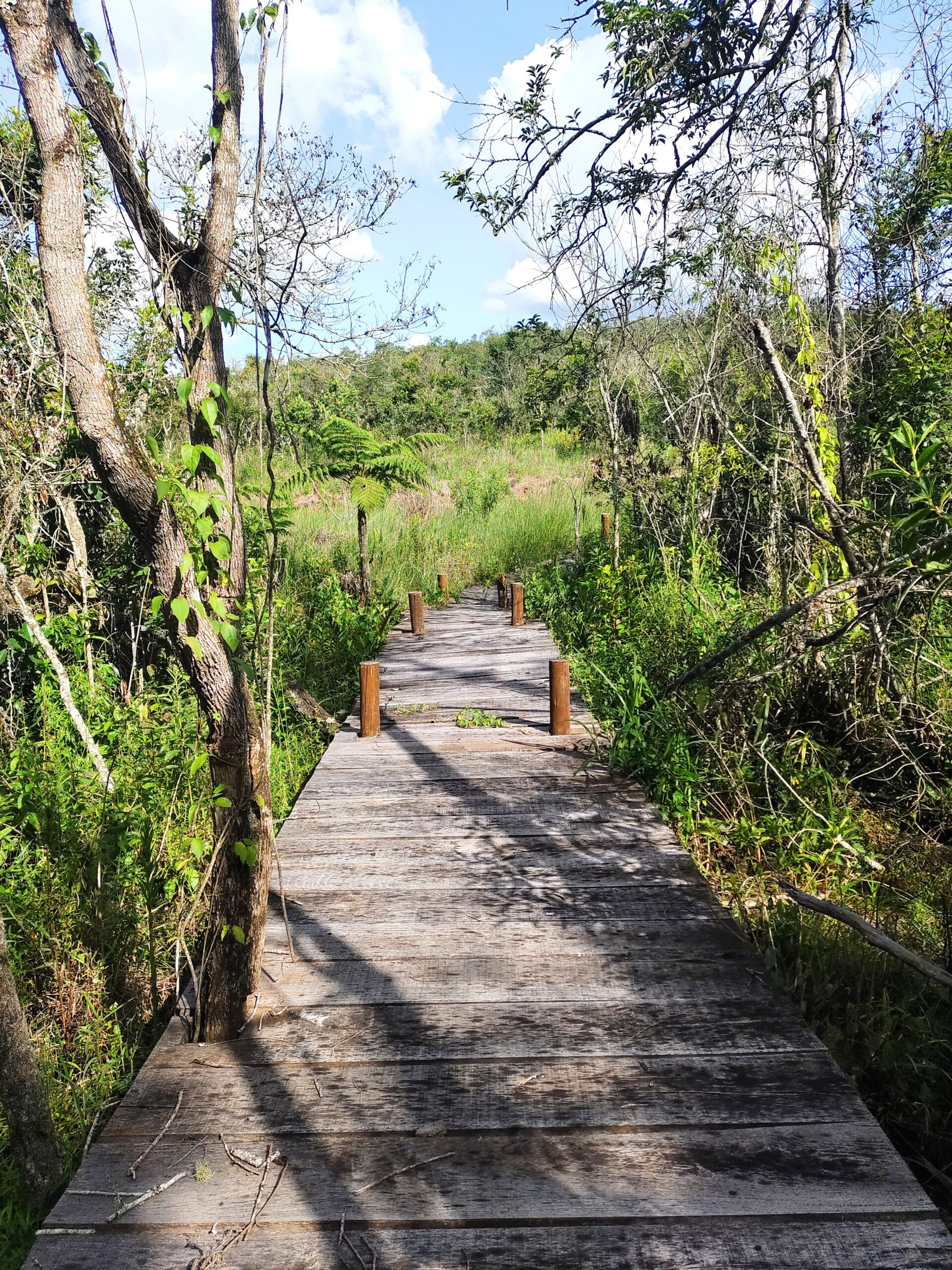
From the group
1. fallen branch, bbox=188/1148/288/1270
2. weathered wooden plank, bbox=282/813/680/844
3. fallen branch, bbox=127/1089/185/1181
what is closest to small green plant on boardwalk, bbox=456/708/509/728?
weathered wooden plank, bbox=282/813/680/844

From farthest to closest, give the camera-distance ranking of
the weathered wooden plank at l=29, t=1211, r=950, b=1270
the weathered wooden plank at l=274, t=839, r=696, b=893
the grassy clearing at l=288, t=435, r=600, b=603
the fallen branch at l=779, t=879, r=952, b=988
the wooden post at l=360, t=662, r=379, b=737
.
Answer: the grassy clearing at l=288, t=435, r=600, b=603 → the wooden post at l=360, t=662, r=379, b=737 → the weathered wooden plank at l=274, t=839, r=696, b=893 → the fallen branch at l=779, t=879, r=952, b=988 → the weathered wooden plank at l=29, t=1211, r=950, b=1270

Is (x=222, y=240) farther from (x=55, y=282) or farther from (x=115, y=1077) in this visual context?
(x=115, y=1077)

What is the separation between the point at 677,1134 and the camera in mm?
2004

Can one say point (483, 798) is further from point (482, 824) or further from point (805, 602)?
point (805, 602)

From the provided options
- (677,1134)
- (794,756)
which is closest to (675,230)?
(794,756)

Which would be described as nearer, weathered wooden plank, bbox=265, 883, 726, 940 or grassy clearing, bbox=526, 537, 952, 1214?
grassy clearing, bbox=526, 537, 952, 1214

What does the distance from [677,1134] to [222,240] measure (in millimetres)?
2716

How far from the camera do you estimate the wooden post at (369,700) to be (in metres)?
5.45

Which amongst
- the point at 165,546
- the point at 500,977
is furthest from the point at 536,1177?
the point at 165,546

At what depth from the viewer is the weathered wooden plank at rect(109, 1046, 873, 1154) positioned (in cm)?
207

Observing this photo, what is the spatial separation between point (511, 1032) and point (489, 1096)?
0.94ft

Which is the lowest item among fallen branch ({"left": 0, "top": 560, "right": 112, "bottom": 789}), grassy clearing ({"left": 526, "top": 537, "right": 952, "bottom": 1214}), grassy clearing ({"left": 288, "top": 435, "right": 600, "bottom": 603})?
grassy clearing ({"left": 526, "top": 537, "right": 952, "bottom": 1214})

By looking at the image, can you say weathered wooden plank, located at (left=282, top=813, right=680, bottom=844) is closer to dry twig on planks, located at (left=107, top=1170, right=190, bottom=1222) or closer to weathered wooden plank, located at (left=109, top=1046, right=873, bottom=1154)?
weathered wooden plank, located at (left=109, top=1046, right=873, bottom=1154)

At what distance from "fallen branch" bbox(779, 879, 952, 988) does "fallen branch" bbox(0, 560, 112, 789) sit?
3.32m
